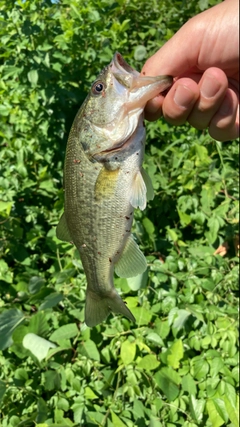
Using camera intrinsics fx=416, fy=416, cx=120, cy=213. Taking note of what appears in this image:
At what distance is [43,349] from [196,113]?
119cm

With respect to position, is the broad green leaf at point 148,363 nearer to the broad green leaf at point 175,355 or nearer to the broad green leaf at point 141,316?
the broad green leaf at point 175,355

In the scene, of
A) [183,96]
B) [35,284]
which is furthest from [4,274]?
[183,96]

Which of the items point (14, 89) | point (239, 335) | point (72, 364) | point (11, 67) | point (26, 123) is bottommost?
point (239, 335)

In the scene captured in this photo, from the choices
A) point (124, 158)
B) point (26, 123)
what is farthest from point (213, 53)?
point (26, 123)

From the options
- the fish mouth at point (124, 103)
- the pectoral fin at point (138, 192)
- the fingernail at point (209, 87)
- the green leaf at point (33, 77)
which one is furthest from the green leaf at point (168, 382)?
the green leaf at point (33, 77)

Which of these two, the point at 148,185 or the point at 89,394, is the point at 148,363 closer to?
the point at 89,394

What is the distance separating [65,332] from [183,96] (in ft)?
3.95

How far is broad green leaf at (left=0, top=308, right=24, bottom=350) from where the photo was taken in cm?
182

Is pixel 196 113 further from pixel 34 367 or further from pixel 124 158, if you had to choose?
pixel 34 367

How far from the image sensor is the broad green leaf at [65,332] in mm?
1929

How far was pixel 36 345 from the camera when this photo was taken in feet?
6.06

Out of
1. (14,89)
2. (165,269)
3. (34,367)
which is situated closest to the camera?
(34,367)

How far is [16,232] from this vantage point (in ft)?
7.88

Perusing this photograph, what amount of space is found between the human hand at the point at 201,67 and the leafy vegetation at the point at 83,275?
848 millimetres
